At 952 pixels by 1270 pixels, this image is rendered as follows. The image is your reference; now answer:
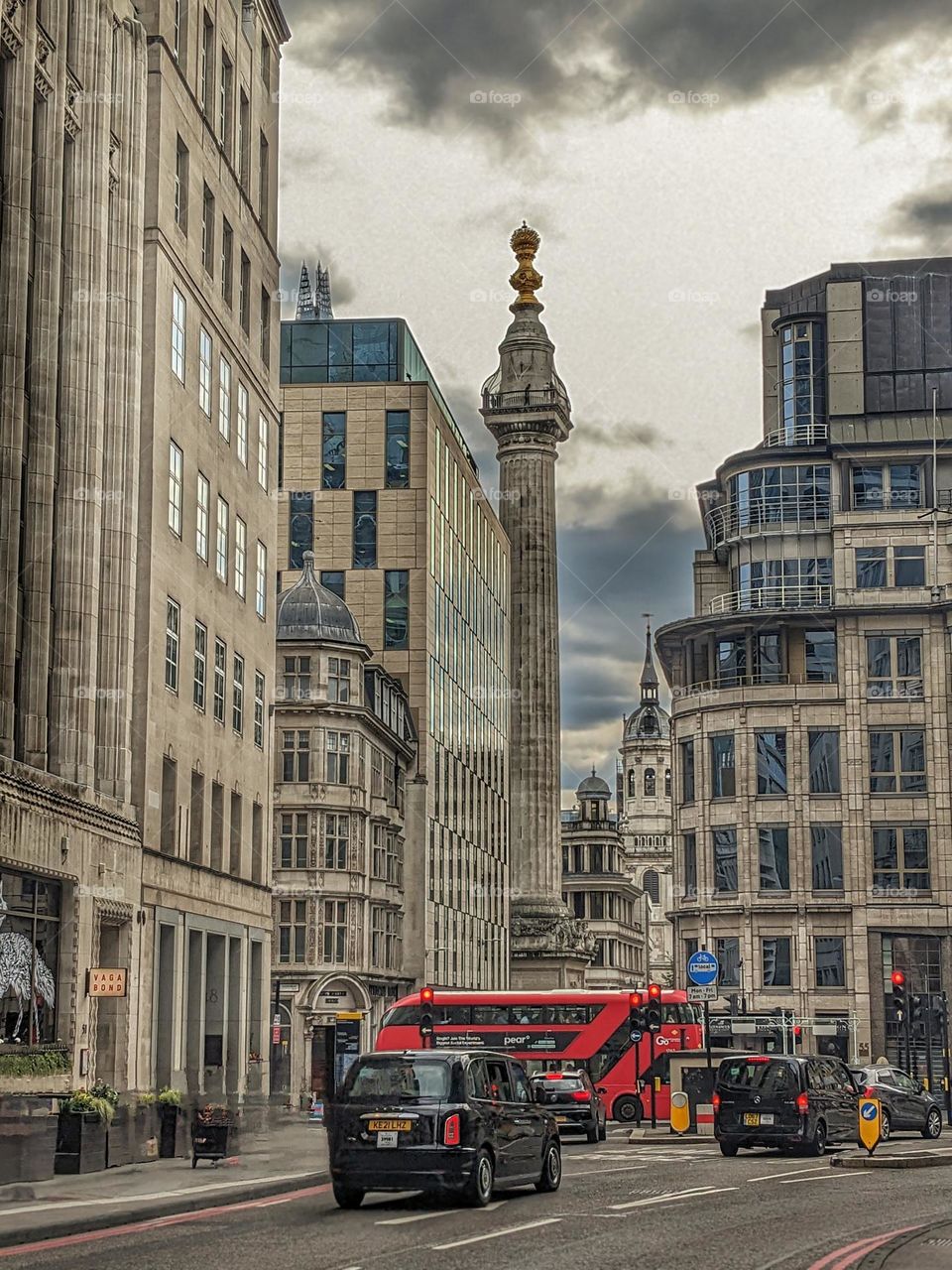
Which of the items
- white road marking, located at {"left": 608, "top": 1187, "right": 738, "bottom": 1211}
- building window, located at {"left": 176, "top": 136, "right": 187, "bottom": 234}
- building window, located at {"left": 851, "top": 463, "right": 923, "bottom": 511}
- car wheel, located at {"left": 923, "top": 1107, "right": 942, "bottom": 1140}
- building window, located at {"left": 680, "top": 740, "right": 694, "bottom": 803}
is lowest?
car wheel, located at {"left": 923, "top": 1107, "right": 942, "bottom": 1140}

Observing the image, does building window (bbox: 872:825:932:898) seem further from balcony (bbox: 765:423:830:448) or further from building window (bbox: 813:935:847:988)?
balcony (bbox: 765:423:830:448)

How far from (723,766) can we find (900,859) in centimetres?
980

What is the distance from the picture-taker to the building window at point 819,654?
92500mm

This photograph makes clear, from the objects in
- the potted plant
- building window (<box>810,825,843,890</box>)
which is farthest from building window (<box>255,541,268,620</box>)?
building window (<box>810,825,843,890</box>)

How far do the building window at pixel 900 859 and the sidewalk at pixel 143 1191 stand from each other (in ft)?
191

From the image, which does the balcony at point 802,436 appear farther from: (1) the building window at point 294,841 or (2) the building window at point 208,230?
(2) the building window at point 208,230

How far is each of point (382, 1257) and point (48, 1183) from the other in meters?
11.0

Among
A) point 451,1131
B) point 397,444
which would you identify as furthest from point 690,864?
point 451,1131

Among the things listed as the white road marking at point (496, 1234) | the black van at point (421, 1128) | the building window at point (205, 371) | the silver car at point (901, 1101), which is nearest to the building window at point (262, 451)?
the building window at point (205, 371)

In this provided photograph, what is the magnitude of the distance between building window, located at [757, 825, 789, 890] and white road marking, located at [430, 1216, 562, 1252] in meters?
70.2

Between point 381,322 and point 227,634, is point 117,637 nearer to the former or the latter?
point 227,634

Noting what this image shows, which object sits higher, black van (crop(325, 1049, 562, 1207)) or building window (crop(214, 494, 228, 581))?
building window (crop(214, 494, 228, 581))

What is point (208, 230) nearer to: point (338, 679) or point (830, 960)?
point (338, 679)

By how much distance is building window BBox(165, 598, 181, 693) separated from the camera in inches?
1687
